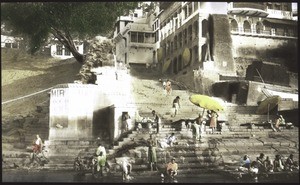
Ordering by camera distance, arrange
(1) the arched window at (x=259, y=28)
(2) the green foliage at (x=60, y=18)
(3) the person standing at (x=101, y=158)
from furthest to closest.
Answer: (1) the arched window at (x=259, y=28) < (2) the green foliage at (x=60, y=18) < (3) the person standing at (x=101, y=158)

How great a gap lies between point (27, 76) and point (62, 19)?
1.57 m

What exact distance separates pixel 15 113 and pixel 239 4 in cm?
572

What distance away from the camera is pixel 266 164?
9.35 metres

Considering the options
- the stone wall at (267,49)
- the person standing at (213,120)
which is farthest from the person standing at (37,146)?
the stone wall at (267,49)

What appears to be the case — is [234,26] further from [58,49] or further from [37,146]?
[37,146]

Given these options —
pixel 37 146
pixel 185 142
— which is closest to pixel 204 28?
pixel 185 142

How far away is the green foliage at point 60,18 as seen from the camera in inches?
386

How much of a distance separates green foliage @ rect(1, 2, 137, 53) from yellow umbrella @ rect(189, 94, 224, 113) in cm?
253

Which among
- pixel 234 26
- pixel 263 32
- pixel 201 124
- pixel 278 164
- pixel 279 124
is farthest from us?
pixel 263 32

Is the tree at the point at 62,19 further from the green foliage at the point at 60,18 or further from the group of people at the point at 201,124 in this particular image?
the group of people at the point at 201,124

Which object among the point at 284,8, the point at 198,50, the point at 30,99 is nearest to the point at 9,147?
the point at 30,99

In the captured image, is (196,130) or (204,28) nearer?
(196,130)

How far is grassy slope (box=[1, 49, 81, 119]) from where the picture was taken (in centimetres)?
970

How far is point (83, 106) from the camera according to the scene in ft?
32.2
